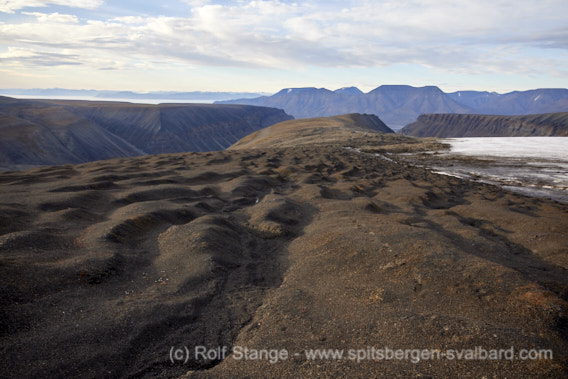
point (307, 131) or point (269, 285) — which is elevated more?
point (307, 131)

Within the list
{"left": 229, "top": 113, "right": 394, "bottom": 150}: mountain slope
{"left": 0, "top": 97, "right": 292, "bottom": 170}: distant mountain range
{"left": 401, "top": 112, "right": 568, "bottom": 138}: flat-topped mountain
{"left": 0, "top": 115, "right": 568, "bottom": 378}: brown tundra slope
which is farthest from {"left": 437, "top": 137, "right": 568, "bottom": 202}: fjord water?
{"left": 401, "top": 112, "right": 568, "bottom": 138}: flat-topped mountain

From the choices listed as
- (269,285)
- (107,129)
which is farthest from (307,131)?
(107,129)

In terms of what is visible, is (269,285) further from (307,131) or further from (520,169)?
(307,131)

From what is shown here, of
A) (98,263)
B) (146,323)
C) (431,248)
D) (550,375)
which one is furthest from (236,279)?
(550,375)

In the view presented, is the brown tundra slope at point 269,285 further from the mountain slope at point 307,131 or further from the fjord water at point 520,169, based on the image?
the mountain slope at point 307,131

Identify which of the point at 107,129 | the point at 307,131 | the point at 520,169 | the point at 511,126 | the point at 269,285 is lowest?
the point at 269,285

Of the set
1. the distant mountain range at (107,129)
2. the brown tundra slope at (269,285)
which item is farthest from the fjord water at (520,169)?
the distant mountain range at (107,129)

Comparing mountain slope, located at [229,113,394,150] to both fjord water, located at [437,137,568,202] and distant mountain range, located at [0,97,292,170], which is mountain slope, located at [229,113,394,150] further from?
distant mountain range, located at [0,97,292,170]
